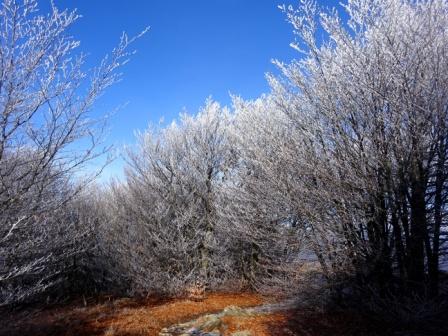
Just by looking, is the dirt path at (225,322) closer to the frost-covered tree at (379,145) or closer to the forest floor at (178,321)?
the forest floor at (178,321)

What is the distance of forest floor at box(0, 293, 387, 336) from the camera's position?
294 inches

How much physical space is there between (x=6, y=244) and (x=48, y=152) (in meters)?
1.41

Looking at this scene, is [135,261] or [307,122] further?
[135,261]

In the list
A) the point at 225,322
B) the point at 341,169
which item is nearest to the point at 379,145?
the point at 341,169

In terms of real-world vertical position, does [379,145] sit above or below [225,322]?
above

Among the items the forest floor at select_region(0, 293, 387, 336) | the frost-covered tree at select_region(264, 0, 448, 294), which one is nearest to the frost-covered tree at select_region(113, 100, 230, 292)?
the forest floor at select_region(0, 293, 387, 336)

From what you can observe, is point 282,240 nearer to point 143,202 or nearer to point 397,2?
point 397,2

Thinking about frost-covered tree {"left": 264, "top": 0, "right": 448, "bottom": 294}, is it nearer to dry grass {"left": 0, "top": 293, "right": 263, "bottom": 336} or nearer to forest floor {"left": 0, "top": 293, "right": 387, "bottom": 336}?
forest floor {"left": 0, "top": 293, "right": 387, "bottom": 336}

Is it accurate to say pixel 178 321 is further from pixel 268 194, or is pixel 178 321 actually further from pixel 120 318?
pixel 268 194

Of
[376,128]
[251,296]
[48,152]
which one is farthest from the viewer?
[251,296]

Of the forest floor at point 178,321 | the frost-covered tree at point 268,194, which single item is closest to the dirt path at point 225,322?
the forest floor at point 178,321

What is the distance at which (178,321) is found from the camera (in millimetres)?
9320

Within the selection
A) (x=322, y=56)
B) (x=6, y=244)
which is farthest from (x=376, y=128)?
(x=6, y=244)

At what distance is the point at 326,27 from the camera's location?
7.84m
